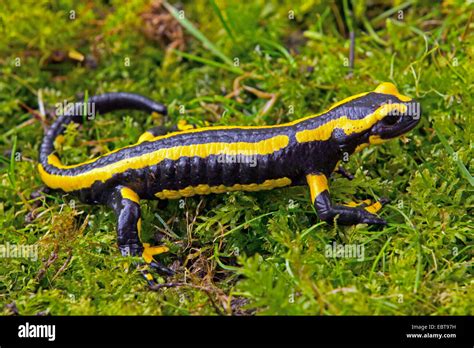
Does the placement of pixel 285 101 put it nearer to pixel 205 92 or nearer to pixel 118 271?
pixel 205 92

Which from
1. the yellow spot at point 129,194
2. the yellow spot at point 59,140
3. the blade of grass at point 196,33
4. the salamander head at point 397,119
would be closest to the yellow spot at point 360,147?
the salamander head at point 397,119

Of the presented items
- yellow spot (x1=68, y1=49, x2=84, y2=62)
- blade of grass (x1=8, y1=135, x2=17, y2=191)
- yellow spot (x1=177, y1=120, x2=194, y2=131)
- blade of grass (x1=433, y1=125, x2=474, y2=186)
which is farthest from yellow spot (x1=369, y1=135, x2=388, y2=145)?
yellow spot (x1=68, y1=49, x2=84, y2=62)

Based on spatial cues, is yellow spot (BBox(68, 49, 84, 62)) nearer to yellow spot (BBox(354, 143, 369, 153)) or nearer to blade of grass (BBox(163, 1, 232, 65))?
blade of grass (BBox(163, 1, 232, 65))

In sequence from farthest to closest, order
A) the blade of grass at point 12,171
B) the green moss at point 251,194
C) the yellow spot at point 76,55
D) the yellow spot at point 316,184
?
the yellow spot at point 76,55, the blade of grass at point 12,171, the yellow spot at point 316,184, the green moss at point 251,194

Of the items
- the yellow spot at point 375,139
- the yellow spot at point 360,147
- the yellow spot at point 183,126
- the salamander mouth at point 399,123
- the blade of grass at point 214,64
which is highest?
the blade of grass at point 214,64

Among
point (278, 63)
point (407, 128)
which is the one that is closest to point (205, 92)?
point (278, 63)

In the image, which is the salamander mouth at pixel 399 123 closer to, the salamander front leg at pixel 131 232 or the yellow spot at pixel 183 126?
the yellow spot at pixel 183 126

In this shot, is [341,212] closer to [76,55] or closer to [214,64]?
[214,64]
